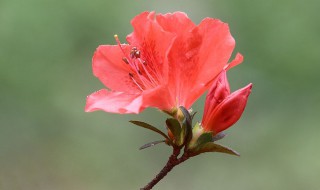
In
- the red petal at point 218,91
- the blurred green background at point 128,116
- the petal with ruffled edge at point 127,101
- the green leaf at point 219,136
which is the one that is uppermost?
the petal with ruffled edge at point 127,101

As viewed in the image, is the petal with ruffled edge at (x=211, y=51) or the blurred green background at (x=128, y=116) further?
the blurred green background at (x=128, y=116)

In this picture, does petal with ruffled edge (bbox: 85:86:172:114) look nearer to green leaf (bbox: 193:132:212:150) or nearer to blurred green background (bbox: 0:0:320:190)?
green leaf (bbox: 193:132:212:150)

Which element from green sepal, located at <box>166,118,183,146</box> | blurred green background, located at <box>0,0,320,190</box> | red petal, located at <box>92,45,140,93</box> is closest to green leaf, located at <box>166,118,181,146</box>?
green sepal, located at <box>166,118,183,146</box>

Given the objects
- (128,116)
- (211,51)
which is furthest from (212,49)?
(128,116)

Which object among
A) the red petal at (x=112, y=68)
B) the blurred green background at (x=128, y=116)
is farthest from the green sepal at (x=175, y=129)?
the blurred green background at (x=128, y=116)

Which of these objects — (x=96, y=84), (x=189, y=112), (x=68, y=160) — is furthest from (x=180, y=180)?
(x=189, y=112)

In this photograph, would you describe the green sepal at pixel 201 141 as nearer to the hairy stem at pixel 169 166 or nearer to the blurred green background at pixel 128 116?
the hairy stem at pixel 169 166

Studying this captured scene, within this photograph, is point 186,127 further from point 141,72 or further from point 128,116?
point 128,116

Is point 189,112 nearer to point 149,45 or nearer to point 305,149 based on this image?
point 149,45

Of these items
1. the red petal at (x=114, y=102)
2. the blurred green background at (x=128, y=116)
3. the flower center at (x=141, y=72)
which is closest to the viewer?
the red petal at (x=114, y=102)
